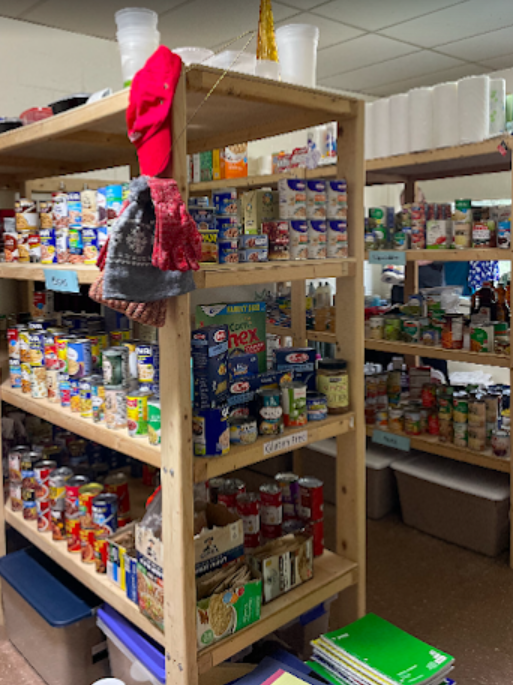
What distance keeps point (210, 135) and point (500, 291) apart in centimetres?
202

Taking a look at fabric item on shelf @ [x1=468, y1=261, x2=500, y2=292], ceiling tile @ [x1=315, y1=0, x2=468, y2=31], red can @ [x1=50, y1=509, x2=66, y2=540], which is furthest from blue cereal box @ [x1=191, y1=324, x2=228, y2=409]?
fabric item on shelf @ [x1=468, y1=261, x2=500, y2=292]

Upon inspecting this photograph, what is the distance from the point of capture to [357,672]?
1.67 m

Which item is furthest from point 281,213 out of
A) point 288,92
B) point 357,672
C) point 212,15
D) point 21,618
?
point 212,15

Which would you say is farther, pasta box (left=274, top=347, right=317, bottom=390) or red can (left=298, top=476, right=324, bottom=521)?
red can (left=298, top=476, right=324, bottom=521)

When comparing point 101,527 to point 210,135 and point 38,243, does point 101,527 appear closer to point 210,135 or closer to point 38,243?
point 38,243

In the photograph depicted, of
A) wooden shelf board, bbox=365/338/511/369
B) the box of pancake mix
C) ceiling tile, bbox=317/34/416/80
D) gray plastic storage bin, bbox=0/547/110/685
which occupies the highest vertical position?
ceiling tile, bbox=317/34/416/80

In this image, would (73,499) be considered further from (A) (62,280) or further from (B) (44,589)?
(A) (62,280)

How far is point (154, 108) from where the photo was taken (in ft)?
4.61

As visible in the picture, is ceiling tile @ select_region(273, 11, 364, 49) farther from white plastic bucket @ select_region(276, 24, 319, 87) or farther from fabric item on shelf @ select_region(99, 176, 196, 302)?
fabric item on shelf @ select_region(99, 176, 196, 302)

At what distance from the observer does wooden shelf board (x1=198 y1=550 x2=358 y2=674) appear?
1623mm

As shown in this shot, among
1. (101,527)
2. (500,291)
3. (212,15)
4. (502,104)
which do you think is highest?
(212,15)

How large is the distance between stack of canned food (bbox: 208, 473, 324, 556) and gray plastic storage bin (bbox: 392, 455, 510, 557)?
4.12 feet

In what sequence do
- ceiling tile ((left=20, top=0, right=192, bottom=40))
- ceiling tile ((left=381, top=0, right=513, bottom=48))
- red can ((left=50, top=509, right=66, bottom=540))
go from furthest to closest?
1. ceiling tile ((left=381, top=0, right=513, bottom=48))
2. ceiling tile ((left=20, top=0, right=192, bottom=40))
3. red can ((left=50, top=509, right=66, bottom=540))

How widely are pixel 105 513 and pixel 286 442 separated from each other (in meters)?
0.66
